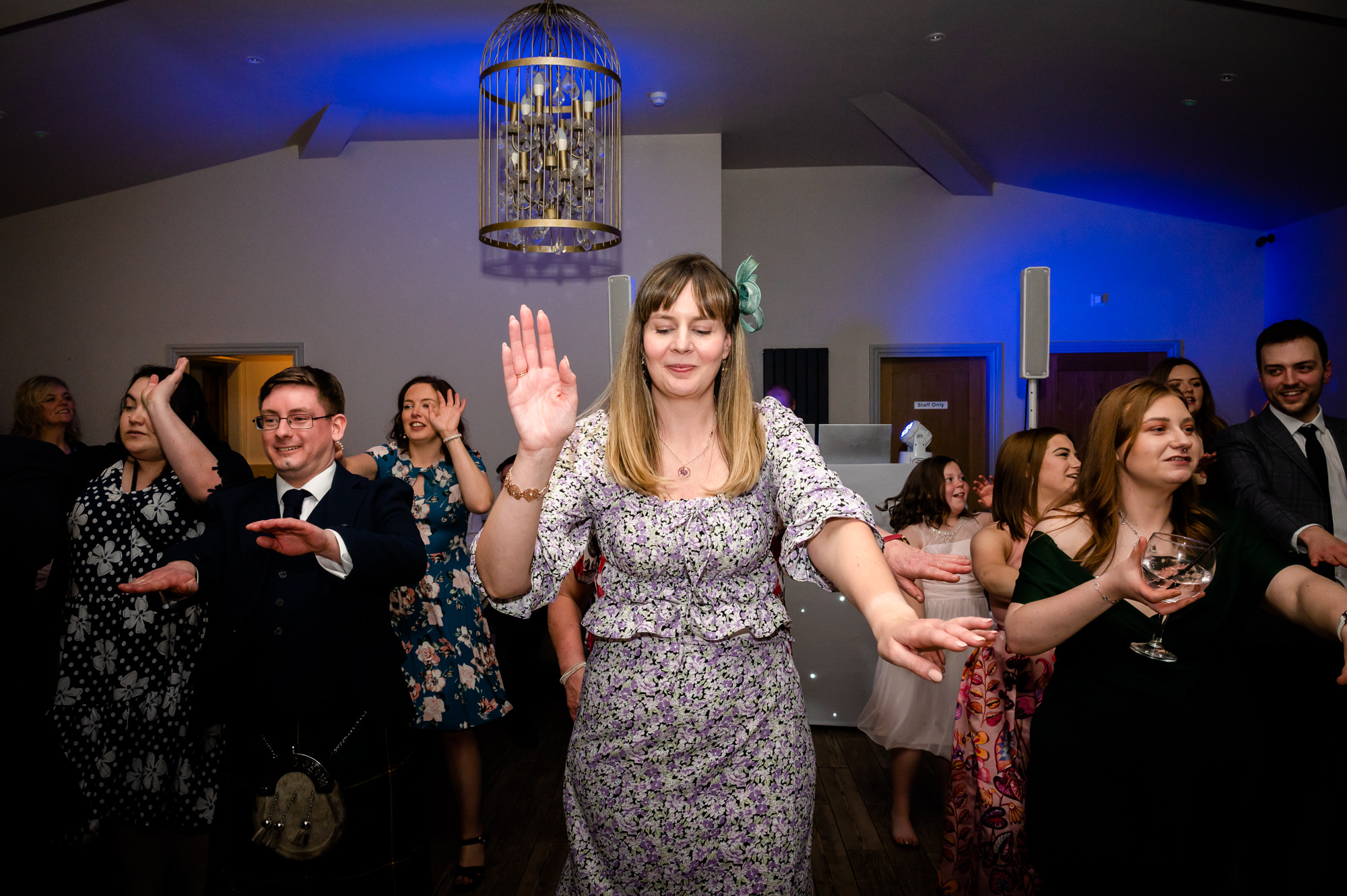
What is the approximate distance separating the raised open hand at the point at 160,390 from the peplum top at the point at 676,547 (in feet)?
4.21

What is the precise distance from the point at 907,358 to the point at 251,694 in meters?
6.44

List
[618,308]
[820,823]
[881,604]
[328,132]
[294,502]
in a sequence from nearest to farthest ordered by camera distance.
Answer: [881,604] → [294,502] → [820,823] → [618,308] → [328,132]

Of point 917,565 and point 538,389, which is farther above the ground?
point 538,389

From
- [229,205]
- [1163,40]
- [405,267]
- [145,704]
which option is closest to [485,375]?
[405,267]

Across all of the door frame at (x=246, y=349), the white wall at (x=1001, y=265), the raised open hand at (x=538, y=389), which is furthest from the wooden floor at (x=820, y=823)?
the white wall at (x=1001, y=265)

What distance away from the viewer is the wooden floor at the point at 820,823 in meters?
2.82

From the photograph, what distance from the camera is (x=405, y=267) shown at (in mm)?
6227

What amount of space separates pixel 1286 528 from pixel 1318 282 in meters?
5.17

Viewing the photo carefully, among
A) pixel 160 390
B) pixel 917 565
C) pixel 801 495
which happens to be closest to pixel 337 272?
pixel 160 390

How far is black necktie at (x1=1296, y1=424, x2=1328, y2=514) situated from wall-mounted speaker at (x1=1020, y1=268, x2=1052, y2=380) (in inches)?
46.2

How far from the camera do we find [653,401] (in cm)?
155

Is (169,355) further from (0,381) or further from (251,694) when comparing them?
(251,694)

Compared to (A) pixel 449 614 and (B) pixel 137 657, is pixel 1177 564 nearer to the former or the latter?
(A) pixel 449 614

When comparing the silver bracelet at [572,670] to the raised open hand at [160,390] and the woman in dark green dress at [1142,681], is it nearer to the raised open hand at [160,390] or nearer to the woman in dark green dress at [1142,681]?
the woman in dark green dress at [1142,681]
